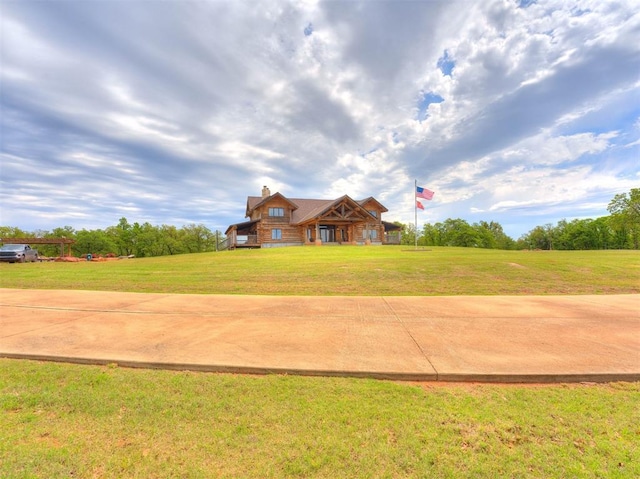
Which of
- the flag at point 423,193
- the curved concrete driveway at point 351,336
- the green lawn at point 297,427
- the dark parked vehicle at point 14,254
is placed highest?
the flag at point 423,193

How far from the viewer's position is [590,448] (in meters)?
2.18

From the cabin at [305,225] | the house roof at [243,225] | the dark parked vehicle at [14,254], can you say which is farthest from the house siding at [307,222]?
the dark parked vehicle at [14,254]

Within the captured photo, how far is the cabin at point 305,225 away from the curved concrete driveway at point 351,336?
23.9 metres

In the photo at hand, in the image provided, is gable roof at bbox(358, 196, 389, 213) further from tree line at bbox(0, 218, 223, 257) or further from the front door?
tree line at bbox(0, 218, 223, 257)

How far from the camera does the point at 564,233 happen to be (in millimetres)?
73000

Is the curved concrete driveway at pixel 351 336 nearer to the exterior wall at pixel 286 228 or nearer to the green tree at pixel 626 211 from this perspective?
the exterior wall at pixel 286 228

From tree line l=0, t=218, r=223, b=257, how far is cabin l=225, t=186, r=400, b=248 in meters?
30.0

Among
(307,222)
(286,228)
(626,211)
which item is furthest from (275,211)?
(626,211)

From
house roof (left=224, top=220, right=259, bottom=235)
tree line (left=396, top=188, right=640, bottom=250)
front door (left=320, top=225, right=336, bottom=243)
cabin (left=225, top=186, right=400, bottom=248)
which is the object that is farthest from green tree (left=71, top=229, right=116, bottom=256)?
tree line (left=396, top=188, right=640, bottom=250)

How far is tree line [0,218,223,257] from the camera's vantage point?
59269 mm

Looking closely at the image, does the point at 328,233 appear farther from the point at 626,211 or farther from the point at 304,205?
the point at 626,211

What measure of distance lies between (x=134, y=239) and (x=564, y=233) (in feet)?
345

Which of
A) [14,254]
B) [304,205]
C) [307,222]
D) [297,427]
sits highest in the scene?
[304,205]

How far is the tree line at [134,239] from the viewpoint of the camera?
5927 cm
